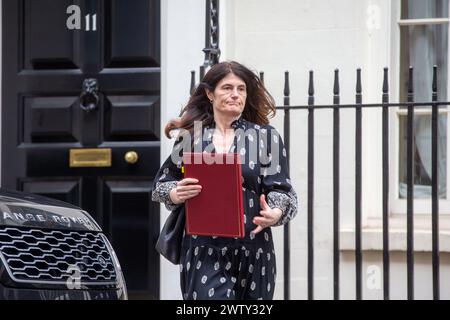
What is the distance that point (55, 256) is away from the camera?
395 cm

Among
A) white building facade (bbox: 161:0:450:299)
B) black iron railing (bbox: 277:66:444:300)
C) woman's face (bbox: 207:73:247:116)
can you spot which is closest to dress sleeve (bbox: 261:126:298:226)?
woman's face (bbox: 207:73:247:116)

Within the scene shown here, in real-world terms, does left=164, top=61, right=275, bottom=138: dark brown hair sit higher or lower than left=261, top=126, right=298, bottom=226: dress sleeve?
higher

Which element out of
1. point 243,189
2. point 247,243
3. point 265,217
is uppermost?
point 243,189

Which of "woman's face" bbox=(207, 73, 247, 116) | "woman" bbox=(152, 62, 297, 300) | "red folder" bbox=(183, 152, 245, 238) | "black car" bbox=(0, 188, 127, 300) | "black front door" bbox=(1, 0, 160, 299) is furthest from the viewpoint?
"black front door" bbox=(1, 0, 160, 299)

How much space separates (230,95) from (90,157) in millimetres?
2425

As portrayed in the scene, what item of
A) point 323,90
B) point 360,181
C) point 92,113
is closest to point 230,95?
point 360,181

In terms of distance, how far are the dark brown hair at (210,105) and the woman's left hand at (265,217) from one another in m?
0.54

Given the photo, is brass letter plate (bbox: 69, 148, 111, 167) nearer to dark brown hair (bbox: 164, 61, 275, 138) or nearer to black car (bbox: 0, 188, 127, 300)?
dark brown hair (bbox: 164, 61, 275, 138)

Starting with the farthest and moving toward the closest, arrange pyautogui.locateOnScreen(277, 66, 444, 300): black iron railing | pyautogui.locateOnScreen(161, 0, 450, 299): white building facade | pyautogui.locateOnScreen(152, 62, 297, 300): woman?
pyautogui.locateOnScreen(161, 0, 450, 299): white building facade, pyautogui.locateOnScreen(277, 66, 444, 300): black iron railing, pyautogui.locateOnScreen(152, 62, 297, 300): woman

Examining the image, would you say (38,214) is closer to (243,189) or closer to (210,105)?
(243,189)

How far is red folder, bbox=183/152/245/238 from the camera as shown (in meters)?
4.39

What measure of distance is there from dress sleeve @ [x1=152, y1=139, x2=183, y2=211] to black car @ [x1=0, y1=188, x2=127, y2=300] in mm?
495

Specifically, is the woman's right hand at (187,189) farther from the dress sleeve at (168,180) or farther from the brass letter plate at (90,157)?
the brass letter plate at (90,157)
